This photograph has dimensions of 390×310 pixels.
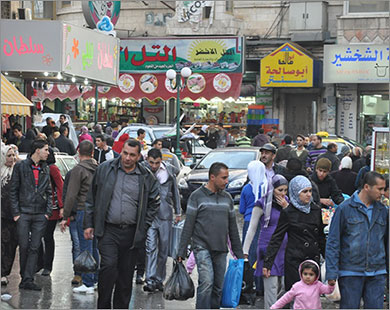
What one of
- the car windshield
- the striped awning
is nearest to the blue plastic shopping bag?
the car windshield

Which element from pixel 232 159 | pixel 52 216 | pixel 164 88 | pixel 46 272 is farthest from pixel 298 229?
pixel 164 88

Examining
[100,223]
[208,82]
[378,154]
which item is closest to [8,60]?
[378,154]

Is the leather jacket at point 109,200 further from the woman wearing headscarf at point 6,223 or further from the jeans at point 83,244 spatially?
the woman wearing headscarf at point 6,223

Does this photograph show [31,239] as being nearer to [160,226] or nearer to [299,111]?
[160,226]

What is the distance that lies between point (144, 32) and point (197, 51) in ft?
13.5

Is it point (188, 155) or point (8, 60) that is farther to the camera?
point (188, 155)

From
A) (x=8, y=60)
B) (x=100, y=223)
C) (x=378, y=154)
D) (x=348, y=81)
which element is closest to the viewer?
(x=100, y=223)

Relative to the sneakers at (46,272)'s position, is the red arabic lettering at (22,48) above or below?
above

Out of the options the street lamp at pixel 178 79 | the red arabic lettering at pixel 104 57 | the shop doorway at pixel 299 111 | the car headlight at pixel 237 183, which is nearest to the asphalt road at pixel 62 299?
the car headlight at pixel 237 183

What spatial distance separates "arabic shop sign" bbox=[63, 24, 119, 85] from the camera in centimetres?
2206

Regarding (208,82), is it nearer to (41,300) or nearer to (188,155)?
(188,155)

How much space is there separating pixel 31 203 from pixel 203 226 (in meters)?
2.79

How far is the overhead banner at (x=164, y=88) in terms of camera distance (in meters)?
37.4

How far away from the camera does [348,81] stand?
35375mm
